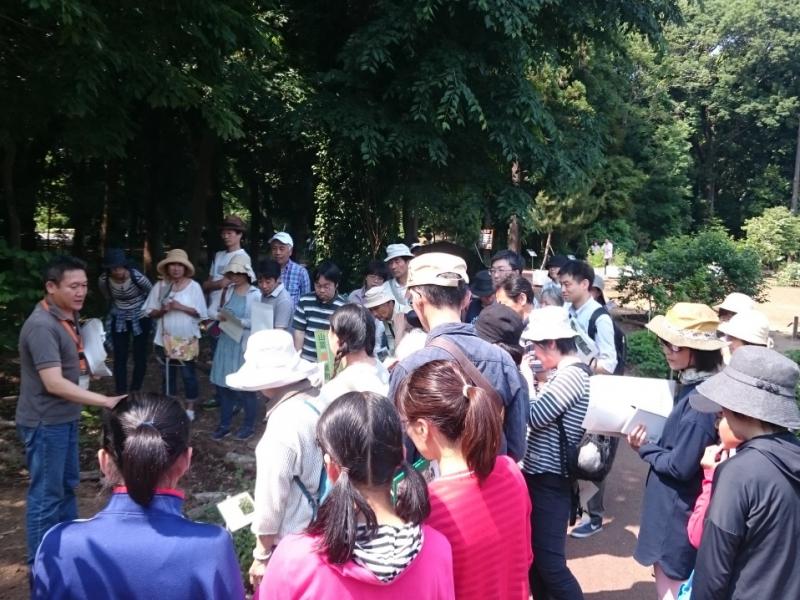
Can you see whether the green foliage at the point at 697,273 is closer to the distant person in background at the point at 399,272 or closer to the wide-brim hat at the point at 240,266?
the distant person in background at the point at 399,272

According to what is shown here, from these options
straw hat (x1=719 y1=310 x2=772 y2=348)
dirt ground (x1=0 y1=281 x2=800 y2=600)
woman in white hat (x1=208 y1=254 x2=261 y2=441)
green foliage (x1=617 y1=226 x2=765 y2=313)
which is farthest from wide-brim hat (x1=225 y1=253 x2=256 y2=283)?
green foliage (x1=617 y1=226 x2=765 y2=313)

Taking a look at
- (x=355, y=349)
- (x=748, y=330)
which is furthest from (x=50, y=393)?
(x=748, y=330)

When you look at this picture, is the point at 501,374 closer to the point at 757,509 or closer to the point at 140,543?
the point at 757,509

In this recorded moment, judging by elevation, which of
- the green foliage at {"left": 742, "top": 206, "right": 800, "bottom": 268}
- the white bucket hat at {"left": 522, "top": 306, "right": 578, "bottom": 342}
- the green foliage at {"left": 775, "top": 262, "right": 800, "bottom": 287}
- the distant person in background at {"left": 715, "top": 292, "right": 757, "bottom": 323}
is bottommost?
the white bucket hat at {"left": 522, "top": 306, "right": 578, "bottom": 342}

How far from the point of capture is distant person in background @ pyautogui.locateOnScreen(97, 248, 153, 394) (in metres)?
6.31

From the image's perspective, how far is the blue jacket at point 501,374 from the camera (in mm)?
2662

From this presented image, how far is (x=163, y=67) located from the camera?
5891 millimetres

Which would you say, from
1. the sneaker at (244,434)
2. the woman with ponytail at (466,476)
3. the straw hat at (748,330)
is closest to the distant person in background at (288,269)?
the sneaker at (244,434)

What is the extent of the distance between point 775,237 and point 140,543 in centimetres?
3534

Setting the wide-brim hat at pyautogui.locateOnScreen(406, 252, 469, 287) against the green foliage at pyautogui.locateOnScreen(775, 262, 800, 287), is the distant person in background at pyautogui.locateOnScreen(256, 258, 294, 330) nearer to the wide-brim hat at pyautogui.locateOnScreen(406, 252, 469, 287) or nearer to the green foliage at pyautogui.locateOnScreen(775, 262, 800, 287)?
the wide-brim hat at pyautogui.locateOnScreen(406, 252, 469, 287)

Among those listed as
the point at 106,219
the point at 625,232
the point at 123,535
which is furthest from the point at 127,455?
the point at 625,232

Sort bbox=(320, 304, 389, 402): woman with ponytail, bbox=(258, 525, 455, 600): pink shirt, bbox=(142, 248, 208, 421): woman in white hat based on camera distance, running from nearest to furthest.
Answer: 1. bbox=(258, 525, 455, 600): pink shirt
2. bbox=(320, 304, 389, 402): woman with ponytail
3. bbox=(142, 248, 208, 421): woman in white hat

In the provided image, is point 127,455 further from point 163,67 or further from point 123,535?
point 163,67

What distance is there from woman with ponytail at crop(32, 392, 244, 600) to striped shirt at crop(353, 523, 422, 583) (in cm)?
45
